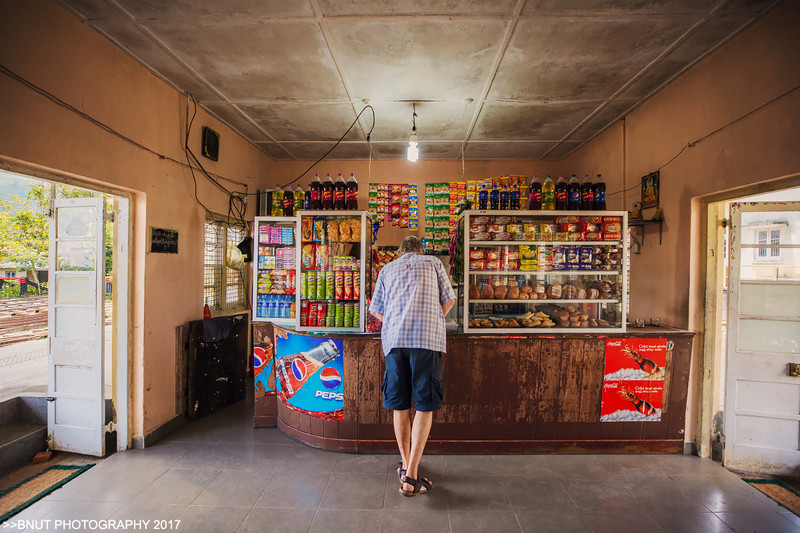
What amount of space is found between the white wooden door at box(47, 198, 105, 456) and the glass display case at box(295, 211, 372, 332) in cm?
179

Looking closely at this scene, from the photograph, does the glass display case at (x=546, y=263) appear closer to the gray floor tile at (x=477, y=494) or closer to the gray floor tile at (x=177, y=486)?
the gray floor tile at (x=477, y=494)

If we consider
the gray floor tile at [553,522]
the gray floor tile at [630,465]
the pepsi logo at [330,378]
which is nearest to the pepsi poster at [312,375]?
the pepsi logo at [330,378]

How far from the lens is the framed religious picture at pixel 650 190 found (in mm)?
3658

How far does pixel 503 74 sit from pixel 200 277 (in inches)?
164

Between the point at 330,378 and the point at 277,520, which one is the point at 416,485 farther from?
the point at 330,378

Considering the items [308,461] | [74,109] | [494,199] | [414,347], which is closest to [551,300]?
[494,199]

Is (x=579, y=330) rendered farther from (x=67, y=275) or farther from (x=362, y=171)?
(x=67, y=275)

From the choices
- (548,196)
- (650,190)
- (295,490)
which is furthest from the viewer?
(650,190)

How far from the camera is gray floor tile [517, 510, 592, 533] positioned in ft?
7.52

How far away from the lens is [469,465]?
3.07 metres

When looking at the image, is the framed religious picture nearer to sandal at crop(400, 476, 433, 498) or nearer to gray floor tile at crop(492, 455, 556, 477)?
gray floor tile at crop(492, 455, 556, 477)

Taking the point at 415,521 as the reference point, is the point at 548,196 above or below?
above

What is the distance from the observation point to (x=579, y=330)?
10.9 feet

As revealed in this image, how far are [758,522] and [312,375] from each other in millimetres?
3557
